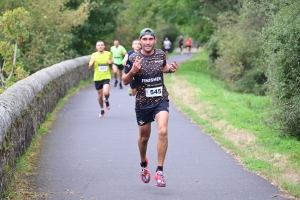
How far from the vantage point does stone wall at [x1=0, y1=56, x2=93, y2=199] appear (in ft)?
25.5

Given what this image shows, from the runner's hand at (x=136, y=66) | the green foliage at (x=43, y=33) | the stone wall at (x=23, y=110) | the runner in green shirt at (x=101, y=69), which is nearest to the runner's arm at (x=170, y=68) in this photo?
the runner's hand at (x=136, y=66)

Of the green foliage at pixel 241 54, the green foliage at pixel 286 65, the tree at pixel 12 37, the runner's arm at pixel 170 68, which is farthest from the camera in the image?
the green foliage at pixel 241 54

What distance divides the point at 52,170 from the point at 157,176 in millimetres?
2144

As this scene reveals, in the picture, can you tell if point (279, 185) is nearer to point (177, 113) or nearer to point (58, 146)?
point (58, 146)

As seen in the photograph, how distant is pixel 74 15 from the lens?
26266 millimetres

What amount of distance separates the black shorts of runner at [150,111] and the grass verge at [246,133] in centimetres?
184

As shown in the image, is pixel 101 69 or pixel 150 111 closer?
pixel 150 111

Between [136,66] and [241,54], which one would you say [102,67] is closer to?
[136,66]

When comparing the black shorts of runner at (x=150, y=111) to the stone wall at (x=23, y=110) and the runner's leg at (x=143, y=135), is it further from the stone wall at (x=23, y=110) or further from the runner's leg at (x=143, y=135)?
the stone wall at (x=23, y=110)

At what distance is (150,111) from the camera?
27.1ft

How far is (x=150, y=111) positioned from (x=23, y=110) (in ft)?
9.71

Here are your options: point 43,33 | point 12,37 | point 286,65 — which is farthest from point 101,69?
point 43,33

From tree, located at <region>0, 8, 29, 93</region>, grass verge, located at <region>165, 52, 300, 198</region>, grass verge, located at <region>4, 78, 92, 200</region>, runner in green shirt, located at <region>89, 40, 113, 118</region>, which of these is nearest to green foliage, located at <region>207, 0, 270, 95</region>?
grass verge, located at <region>165, 52, 300, 198</region>

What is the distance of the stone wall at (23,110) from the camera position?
25.5 feet
